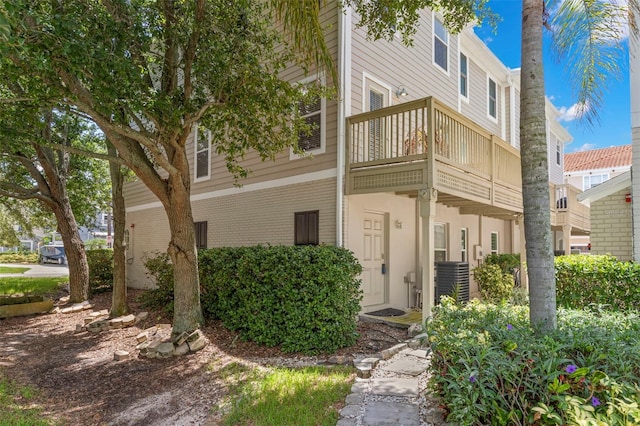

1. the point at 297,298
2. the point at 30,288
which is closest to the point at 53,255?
the point at 30,288

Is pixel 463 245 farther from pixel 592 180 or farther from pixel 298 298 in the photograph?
pixel 592 180

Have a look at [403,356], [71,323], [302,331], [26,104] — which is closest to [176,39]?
[26,104]

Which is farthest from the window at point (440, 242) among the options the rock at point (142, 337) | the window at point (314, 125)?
the rock at point (142, 337)

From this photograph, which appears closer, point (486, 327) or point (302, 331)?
point (486, 327)

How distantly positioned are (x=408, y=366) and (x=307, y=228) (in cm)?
378

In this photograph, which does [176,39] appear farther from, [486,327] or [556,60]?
[486,327]

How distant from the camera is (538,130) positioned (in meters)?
3.88

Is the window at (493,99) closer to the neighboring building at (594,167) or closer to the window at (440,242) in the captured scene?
the window at (440,242)

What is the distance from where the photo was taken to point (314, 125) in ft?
26.1

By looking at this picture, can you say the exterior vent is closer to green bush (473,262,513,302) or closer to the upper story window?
green bush (473,262,513,302)

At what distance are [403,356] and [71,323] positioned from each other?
792 centimetres

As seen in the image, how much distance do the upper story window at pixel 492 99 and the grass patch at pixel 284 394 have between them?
1205cm

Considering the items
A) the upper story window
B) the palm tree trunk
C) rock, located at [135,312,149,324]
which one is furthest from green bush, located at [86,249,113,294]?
the upper story window

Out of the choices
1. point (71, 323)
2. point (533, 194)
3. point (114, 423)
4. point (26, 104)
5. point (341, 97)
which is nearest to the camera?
point (533, 194)
